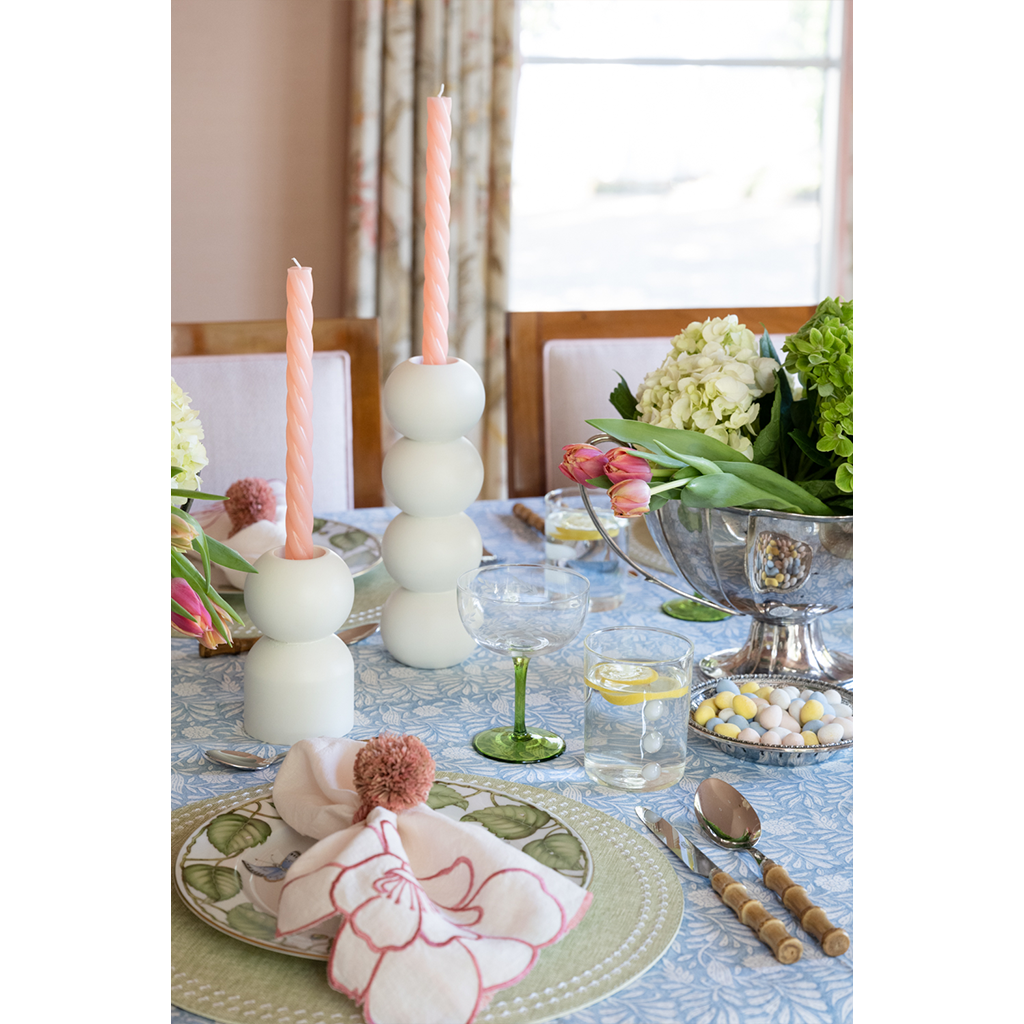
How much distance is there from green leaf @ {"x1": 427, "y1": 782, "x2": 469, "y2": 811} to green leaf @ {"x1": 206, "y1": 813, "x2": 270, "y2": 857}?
0.10 meters

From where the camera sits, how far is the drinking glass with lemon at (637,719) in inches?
27.7

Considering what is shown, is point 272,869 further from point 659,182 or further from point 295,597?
point 659,182

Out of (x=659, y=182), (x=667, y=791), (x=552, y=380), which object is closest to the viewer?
(x=667, y=791)

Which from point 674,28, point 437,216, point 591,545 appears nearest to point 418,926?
point 437,216

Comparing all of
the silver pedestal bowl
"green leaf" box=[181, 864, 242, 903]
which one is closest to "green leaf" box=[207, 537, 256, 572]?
"green leaf" box=[181, 864, 242, 903]

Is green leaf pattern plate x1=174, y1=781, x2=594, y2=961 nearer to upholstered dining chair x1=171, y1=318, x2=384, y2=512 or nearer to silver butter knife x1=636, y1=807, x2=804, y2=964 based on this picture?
silver butter knife x1=636, y1=807, x2=804, y2=964

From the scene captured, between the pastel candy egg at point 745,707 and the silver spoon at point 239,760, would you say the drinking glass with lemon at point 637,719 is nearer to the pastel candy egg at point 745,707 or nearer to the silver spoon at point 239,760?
the pastel candy egg at point 745,707

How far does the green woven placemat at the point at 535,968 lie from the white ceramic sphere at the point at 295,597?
0.18 m

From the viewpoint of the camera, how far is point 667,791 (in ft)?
2.30

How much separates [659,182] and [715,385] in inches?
99.8

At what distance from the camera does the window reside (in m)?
3.08

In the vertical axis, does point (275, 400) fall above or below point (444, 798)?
above

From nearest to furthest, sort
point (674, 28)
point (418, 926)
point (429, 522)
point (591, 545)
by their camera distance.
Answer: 1. point (418, 926)
2. point (429, 522)
3. point (591, 545)
4. point (674, 28)
